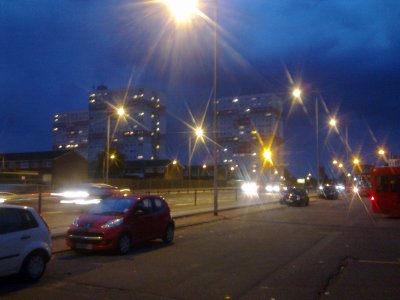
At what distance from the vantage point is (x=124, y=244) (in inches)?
555

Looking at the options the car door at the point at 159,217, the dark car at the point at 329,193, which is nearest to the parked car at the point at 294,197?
the dark car at the point at 329,193

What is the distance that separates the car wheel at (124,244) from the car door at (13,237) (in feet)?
12.8

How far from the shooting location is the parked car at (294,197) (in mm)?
41375

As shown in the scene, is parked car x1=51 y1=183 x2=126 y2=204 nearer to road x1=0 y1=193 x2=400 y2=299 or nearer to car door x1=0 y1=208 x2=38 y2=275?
road x1=0 y1=193 x2=400 y2=299

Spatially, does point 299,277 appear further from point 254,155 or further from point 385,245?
point 254,155

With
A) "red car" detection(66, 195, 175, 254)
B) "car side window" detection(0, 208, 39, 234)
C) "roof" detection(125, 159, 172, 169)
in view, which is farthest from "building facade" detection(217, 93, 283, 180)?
"car side window" detection(0, 208, 39, 234)

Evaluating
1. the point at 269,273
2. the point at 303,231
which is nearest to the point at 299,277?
the point at 269,273

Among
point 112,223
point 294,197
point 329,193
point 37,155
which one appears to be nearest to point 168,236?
point 112,223

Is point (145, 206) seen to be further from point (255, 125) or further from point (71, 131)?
point (71, 131)

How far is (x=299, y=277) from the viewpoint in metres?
10.8

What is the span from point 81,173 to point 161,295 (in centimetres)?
7555

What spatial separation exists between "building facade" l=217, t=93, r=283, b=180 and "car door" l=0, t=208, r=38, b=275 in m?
111

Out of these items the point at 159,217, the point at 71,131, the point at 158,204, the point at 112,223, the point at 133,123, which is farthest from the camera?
the point at 71,131

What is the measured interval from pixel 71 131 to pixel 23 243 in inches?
6081
